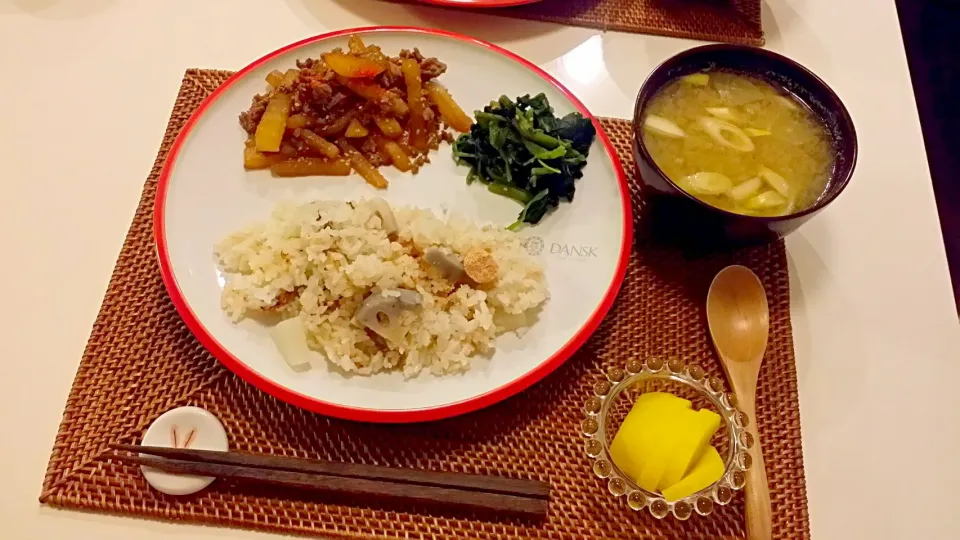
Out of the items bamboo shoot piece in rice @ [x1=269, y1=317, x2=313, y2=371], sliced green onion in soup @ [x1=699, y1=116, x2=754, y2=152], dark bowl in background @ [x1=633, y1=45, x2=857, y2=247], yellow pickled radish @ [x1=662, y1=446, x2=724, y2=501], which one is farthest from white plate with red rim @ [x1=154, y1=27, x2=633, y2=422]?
yellow pickled radish @ [x1=662, y1=446, x2=724, y2=501]

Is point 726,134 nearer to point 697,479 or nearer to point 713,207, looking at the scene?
point 713,207

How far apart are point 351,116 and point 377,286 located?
22.6 inches

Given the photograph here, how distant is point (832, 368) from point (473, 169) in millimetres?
990

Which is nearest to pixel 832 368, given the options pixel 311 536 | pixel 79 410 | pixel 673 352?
pixel 673 352

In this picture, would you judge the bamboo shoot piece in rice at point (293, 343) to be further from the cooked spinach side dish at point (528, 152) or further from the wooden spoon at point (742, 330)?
the wooden spoon at point (742, 330)

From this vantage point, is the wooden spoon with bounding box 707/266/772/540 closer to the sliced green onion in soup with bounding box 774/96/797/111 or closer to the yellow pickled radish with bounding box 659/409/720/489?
the yellow pickled radish with bounding box 659/409/720/489

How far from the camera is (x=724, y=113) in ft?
5.75

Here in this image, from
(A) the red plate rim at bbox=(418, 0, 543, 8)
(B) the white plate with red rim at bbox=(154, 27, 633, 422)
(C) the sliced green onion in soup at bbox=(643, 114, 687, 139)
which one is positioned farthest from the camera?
(A) the red plate rim at bbox=(418, 0, 543, 8)

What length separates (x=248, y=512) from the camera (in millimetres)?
1381

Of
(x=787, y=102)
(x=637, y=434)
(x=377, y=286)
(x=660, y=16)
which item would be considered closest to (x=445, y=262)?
(x=377, y=286)

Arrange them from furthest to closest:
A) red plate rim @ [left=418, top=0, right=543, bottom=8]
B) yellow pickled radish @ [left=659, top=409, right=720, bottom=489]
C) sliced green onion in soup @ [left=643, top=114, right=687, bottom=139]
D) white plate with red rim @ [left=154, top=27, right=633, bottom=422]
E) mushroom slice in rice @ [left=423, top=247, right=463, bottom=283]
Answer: red plate rim @ [left=418, top=0, right=543, bottom=8], sliced green onion in soup @ [left=643, top=114, right=687, bottom=139], mushroom slice in rice @ [left=423, top=247, right=463, bottom=283], white plate with red rim @ [left=154, top=27, right=633, bottom=422], yellow pickled radish @ [left=659, top=409, right=720, bottom=489]

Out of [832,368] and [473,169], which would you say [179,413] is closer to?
[473,169]

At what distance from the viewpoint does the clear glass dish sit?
1.36 m

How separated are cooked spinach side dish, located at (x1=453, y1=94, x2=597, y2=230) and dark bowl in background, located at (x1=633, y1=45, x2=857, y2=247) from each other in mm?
178
